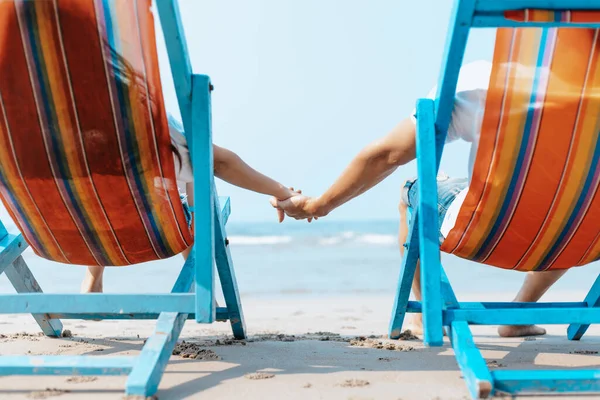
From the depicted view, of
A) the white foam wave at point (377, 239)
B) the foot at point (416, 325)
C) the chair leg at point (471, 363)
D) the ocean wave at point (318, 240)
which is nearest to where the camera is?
the chair leg at point (471, 363)

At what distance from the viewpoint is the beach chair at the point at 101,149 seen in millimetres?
2016

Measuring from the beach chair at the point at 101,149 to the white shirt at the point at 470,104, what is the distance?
827mm

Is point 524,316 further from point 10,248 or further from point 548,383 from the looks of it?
point 10,248

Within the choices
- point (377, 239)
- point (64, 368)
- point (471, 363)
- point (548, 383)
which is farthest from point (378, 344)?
point (377, 239)

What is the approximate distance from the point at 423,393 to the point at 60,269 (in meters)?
7.81

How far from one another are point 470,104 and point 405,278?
3.05 ft

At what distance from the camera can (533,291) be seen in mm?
3268

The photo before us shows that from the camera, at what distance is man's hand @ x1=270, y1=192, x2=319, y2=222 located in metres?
3.17

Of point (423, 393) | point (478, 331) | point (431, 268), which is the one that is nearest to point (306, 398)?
point (423, 393)

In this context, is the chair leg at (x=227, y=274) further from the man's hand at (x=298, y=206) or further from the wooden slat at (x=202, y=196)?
the man's hand at (x=298, y=206)

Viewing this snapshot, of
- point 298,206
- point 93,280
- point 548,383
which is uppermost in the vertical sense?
point 298,206

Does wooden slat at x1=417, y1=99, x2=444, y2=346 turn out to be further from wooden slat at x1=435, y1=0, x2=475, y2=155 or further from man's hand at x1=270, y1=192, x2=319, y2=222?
man's hand at x1=270, y1=192, x2=319, y2=222

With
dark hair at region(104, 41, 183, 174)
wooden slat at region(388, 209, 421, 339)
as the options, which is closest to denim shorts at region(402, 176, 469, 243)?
wooden slat at region(388, 209, 421, 339)

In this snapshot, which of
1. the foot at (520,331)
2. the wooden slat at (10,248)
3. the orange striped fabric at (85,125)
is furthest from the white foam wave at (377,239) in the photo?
the orange striped fabric at (85,125)
